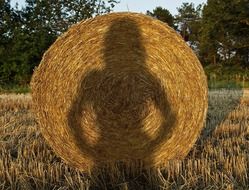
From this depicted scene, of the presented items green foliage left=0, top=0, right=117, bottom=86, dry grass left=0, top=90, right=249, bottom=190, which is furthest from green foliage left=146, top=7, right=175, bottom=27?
dry grass left=0, top=90, right=249, bottom=190

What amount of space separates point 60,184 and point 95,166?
27.3 inches

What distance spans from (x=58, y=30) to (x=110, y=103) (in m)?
25.0

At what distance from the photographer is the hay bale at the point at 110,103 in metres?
3.88

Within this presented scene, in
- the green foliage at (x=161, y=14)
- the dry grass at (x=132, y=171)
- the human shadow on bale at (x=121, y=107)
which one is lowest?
the dry grass at (x=132, y=171)

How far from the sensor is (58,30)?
2845 cm

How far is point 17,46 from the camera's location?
81.7 feet

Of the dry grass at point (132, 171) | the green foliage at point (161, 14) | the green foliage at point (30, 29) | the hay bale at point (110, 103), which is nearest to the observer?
the dry grass at point (132, 171)

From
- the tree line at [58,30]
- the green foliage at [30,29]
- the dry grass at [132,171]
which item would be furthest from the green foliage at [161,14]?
the dry grass at [132,171]

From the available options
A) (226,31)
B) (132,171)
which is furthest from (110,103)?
(226,31)

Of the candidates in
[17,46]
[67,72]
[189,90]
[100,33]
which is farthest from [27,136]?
[17,46]

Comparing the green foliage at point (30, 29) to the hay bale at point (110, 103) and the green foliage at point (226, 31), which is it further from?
the hay bale at point (110, 103)

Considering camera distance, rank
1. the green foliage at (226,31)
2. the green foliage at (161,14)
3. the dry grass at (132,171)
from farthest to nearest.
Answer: the green foliage at (161,14), the green foliage at (226,31), the dry grass at (132,171)

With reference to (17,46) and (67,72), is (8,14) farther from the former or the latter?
(67,72)

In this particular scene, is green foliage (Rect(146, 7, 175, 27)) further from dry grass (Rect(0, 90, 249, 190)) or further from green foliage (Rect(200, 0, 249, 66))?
dry grass (Rect(0, 90, 249, 190))
